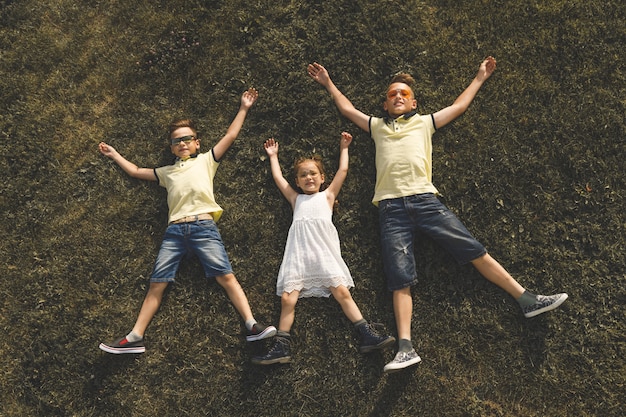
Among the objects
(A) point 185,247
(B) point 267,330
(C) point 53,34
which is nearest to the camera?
(B) point 267,330

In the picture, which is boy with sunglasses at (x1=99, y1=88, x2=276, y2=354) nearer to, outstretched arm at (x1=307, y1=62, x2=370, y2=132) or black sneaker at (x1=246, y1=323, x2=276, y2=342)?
black sneaker at (x1=246, y1=323, x2=276, y2=342)

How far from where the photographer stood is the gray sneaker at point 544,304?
199 inches

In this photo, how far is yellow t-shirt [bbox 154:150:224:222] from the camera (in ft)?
18.7

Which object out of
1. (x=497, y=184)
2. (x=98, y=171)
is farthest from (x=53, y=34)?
(x=497, y=184)

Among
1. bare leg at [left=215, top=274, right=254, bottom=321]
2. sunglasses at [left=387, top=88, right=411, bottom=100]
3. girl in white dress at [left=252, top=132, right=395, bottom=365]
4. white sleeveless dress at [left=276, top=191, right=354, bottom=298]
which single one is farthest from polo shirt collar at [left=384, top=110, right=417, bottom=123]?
bare leg at [left=215, top=274, right=254, bottom=321]

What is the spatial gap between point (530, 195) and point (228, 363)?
4.11 metres

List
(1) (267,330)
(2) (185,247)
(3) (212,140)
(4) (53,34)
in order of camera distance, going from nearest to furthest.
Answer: (1) (267,330) < (2) (185,247) < (3) (212,140) < (4) (53,34)

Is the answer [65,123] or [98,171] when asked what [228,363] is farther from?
[65,123]

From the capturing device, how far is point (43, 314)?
5.67 meters

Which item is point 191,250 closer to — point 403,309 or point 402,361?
point 403,309

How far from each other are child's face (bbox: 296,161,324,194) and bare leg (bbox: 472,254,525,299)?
6.61 feet

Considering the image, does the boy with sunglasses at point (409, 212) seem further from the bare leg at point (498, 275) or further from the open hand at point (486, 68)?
the open hand at point (486, 68)

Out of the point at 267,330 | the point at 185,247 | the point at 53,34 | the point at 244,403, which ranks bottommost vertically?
the point at 244,403

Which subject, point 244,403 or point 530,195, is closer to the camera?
point 244,403
